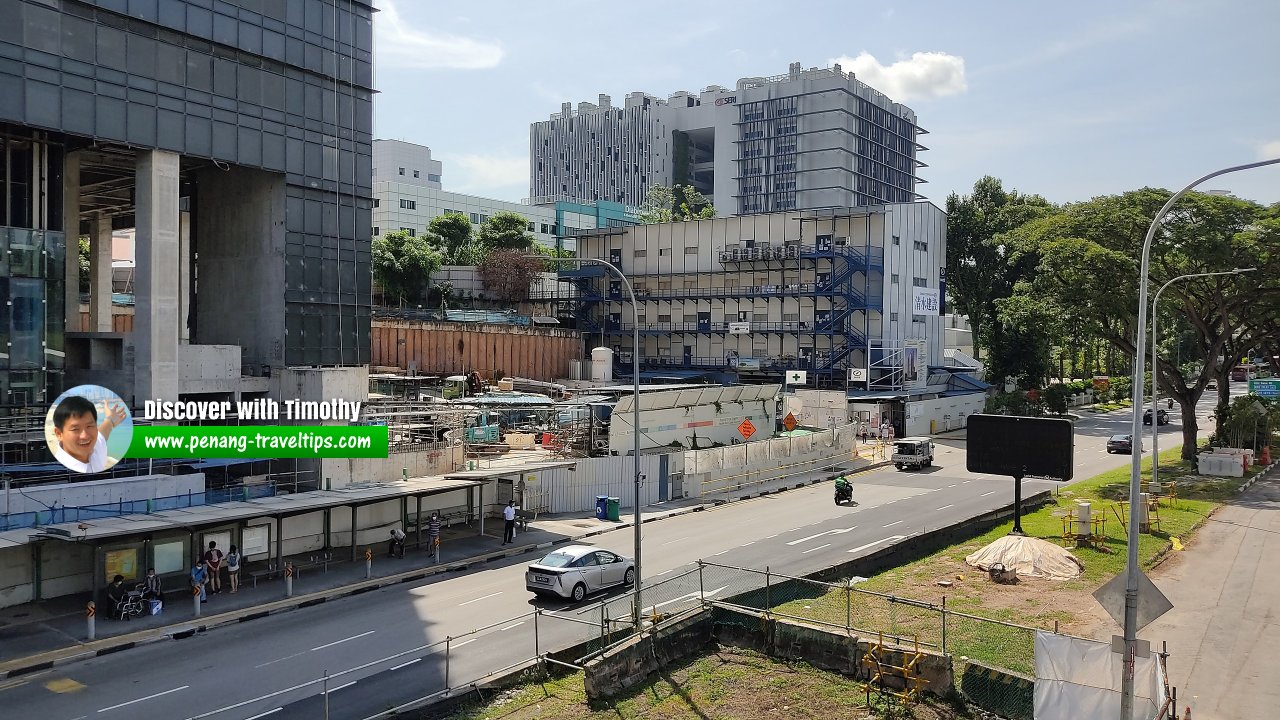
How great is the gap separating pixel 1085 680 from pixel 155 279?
111ft

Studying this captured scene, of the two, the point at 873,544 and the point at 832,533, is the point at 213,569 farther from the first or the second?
the point at 832,533

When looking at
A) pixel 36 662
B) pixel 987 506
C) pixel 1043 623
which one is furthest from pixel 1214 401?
pixel 36 662

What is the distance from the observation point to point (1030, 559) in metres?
28.5

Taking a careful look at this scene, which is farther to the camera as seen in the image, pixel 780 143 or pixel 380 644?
pixel 780 143

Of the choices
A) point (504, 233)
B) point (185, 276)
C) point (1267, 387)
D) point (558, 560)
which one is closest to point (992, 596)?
point (558, 560)

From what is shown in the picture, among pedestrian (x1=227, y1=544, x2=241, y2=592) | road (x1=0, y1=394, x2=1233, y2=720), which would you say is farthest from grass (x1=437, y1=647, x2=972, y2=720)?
pedestrian (x1=227, y1=544, x2=241, y2=592)

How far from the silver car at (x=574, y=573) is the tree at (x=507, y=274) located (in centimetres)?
6545

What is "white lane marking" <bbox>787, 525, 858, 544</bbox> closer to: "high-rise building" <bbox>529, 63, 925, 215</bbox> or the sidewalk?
the sidewalk

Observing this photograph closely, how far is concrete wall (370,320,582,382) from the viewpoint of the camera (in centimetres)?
6644

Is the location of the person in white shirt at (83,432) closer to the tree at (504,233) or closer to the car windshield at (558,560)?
the car windshield at (558,560)

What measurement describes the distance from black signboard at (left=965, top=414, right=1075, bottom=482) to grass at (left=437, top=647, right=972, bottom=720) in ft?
53.5

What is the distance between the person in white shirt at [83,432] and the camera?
101 ft

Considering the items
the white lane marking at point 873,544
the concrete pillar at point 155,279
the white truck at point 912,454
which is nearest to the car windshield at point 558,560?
the white lane marking at point 873,544

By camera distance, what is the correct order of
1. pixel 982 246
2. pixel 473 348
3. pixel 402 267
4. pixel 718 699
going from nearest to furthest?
pixel 718 699 → pixel 473 348 → pixel 402 267 → pixel 982 246
